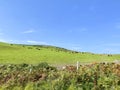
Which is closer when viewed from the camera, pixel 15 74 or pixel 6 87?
pixel 6 87

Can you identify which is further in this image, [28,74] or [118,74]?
[28,74]

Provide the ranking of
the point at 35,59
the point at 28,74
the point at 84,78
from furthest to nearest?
the point at 35,59, the point at 28,74, the point at 84,78

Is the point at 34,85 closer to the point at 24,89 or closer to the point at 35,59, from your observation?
the point at 24,89

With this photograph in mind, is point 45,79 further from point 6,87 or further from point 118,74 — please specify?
point 118,74

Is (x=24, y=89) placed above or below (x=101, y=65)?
below

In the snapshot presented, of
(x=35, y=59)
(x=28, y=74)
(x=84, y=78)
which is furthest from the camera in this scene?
(x=35, y=59)

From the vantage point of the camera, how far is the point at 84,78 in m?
20.9

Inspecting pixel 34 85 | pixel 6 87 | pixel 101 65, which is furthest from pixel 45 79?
pixel 101 65

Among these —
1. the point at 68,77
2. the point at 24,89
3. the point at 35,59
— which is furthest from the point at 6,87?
the point at 35,59

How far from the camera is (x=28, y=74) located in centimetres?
2350

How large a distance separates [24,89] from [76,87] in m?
3.67

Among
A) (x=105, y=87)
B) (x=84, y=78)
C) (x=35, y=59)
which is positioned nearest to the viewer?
(x=105, y=87)

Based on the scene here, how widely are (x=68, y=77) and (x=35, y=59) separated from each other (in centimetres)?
3065

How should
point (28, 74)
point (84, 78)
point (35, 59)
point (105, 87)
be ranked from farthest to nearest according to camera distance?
point (35, 59) → point (28, 74) → point (84, 78) → point (105, 87)
